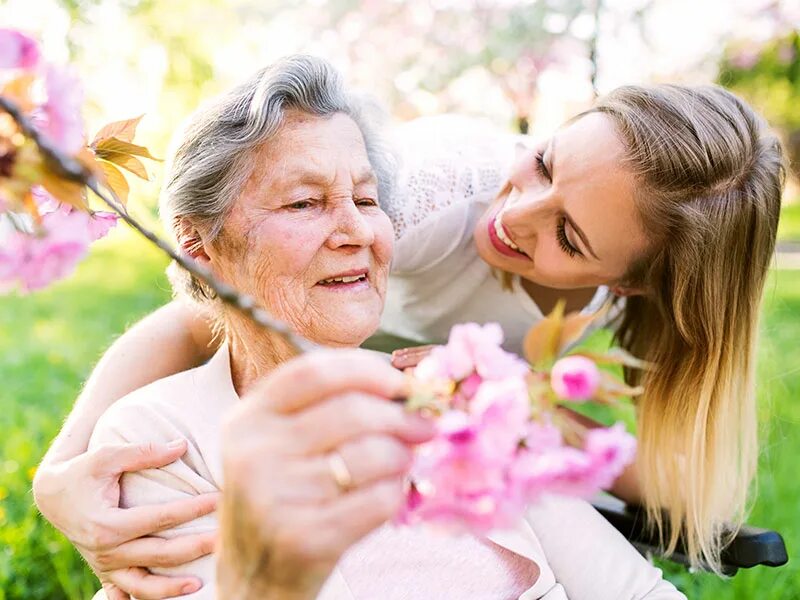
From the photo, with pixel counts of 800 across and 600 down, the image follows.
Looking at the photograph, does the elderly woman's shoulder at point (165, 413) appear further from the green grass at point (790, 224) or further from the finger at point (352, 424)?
the green grass at point (790, 224)

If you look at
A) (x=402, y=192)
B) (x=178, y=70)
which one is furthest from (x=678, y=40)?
(x=402, y=192)

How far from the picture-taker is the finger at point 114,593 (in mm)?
1969

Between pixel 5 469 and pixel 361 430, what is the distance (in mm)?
2796

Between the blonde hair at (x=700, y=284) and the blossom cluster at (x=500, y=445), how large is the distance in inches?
58.4

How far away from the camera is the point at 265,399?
1034 millimetres

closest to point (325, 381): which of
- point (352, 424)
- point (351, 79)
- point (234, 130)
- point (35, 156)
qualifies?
point (352, 424)

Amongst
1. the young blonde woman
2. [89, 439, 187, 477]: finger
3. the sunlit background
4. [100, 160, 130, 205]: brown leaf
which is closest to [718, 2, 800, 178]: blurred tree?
the sunlit background

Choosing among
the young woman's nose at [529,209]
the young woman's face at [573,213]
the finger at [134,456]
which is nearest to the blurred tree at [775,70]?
the young woman's face at [573,213]

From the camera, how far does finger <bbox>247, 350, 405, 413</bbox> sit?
1.01 metres

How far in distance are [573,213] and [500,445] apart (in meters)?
1.51

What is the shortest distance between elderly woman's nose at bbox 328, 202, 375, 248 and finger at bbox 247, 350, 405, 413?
964mm

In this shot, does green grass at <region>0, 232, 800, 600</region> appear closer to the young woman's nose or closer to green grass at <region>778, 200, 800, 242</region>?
the young woman's nose

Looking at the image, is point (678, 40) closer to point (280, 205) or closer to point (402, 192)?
point (402, 192)

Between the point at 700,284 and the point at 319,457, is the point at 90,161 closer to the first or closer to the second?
the point at 319,457
